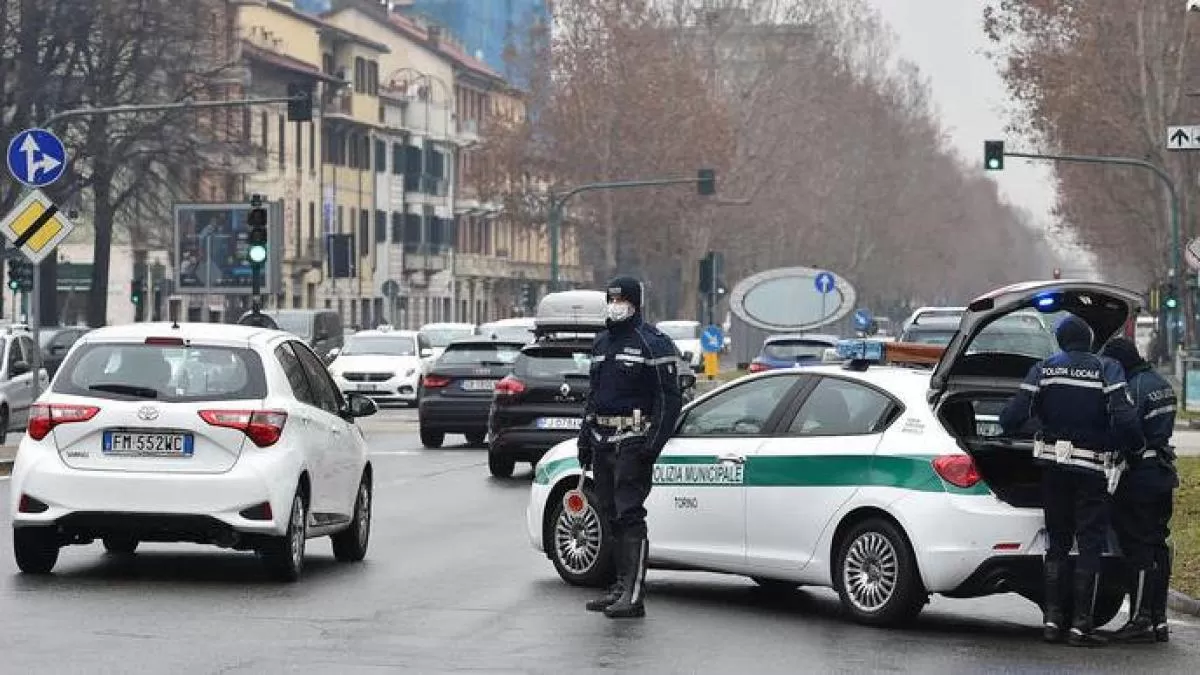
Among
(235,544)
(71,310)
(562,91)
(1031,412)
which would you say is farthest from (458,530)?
(562,91)

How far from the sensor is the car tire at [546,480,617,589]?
16.3 m

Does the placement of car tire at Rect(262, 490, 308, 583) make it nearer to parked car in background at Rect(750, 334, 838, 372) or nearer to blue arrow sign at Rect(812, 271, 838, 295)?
parked car in background at Rect(750, 334, 838, 372)

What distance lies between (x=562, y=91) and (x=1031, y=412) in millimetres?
88289

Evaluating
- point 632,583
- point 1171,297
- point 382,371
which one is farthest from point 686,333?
point 632,583

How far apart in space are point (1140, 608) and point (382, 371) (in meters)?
38.3

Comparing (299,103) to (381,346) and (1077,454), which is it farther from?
(1077,454)

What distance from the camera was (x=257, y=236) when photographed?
44.3 metres

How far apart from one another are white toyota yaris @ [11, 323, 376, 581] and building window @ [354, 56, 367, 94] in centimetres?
9616

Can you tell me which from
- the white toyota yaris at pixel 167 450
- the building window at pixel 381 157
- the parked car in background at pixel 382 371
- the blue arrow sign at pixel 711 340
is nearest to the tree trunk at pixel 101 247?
the parked car in background at pixel 382 371

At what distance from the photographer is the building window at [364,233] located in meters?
115

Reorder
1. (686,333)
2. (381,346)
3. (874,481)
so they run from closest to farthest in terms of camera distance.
Result: (874,481) → (381,346) → (686,333)

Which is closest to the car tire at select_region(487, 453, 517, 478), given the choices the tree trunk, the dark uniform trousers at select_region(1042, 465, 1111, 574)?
the dark uniform trousers at select_region(1042, 465, 1111, 574)

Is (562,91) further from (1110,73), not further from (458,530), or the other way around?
(458,530)

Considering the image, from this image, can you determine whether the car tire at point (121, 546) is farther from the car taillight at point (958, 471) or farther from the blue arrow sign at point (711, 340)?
the blue arrow sign at point (711, 340)
